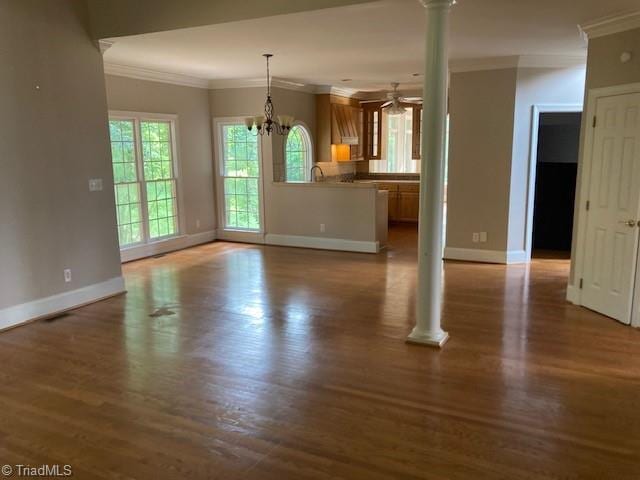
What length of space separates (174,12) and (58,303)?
9.79ft

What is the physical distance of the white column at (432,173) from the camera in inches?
140

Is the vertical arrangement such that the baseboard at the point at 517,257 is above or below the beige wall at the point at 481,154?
below

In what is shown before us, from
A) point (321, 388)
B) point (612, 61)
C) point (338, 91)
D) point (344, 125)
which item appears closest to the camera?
point (321, 388)

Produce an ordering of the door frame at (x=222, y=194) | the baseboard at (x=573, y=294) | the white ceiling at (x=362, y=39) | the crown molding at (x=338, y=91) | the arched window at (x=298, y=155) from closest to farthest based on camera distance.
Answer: the white ceiling at (x=362, y=39) → the baseboard at (x=573, y=294) → the door frame at (x=222, y=194) → the arched window at (x=298, y=155) → the crown molding at (x=338, y=91)

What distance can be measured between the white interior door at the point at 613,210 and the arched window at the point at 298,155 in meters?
4.99

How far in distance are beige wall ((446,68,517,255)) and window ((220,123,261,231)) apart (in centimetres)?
319

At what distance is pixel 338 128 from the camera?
9398 mm

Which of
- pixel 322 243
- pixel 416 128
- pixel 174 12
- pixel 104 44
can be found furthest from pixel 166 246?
pixel 416 128

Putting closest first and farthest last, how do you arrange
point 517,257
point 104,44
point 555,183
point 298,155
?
point 104,44 → point 517,257 → point 555,183 → point 298,155

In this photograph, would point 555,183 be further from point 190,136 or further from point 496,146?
point 190,136

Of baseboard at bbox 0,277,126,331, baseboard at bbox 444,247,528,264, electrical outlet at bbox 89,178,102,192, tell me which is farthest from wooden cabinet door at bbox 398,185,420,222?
electrical outlet at bbox 89,178,102,192

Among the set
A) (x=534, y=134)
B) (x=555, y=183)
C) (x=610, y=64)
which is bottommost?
(x=555, y=183)

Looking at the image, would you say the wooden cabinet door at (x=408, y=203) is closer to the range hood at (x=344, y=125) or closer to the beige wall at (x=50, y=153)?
the range hood at (x=344, y=125)


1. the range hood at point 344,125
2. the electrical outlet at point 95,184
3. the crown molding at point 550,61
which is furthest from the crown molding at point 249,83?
the crown molding at point 550,61
